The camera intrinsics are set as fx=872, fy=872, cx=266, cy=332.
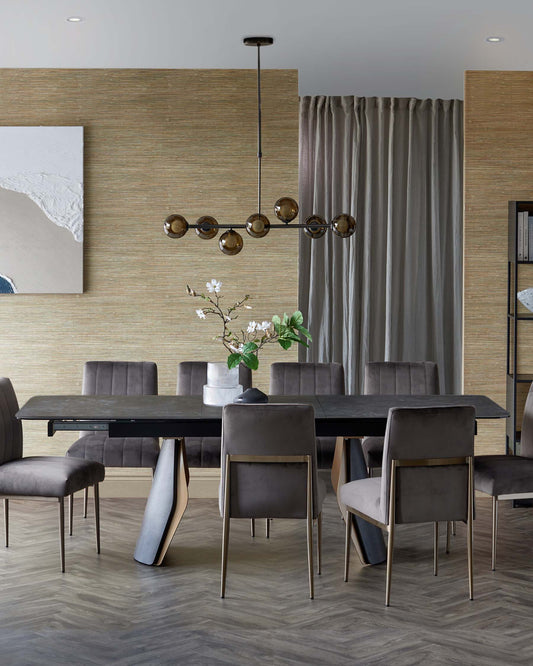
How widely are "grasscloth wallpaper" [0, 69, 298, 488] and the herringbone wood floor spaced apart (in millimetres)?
1261

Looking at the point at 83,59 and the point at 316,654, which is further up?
the point at 83,59

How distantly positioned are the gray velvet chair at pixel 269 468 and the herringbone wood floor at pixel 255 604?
23 centimetres

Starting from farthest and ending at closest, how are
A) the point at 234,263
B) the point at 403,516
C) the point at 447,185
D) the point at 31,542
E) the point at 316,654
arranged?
1. the point at 447,185
2. the point at 234,263
3. the point at 31,542
4. the point at 403,516
5. the point at 316,654

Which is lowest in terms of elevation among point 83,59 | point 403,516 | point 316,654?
point 316,654

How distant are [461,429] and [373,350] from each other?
10.7 feet

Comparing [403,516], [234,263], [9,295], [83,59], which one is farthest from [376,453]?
[83,59]

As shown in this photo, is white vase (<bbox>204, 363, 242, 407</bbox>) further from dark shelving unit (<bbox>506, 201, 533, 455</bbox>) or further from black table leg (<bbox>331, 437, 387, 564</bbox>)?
dark shelving unit (<bbox>506, 201, 533, 455</bbox>)

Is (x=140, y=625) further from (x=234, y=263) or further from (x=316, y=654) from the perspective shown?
(x=234, y=263)

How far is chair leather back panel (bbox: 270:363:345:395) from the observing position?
5.11m

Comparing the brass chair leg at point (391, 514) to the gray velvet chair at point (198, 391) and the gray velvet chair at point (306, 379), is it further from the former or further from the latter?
the gray velvet chair at point (306, 379)

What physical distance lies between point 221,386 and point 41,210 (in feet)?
6.48

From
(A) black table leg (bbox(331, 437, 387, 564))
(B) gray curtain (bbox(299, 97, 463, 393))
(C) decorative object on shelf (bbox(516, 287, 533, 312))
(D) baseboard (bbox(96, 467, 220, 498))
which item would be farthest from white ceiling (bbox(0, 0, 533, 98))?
(D) baseboard (bbox(96, 467, 220, 498))

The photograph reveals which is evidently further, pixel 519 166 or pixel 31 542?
pixel 519 166

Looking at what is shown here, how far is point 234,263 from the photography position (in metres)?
5.66
